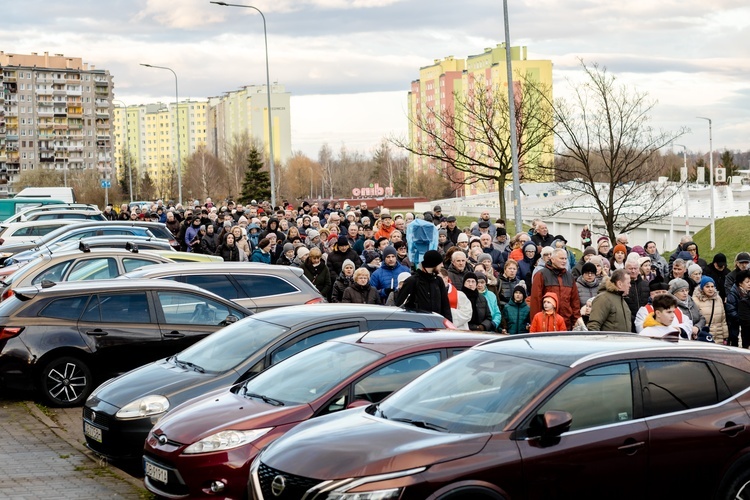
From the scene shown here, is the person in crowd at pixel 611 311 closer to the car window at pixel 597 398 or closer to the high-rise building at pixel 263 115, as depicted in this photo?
the car window at pixel 597 398

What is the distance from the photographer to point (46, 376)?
1175 centimetres

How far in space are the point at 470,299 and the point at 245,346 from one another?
16.9 feet

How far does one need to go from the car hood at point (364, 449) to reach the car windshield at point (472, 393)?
0.18 metres

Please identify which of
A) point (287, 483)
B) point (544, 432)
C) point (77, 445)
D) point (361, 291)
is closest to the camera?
point (287, 483)

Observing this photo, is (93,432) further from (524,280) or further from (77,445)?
(524,280)

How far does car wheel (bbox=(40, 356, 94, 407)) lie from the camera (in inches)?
464

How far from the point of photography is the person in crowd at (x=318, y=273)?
17.4 meters

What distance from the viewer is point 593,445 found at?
20.2 feet

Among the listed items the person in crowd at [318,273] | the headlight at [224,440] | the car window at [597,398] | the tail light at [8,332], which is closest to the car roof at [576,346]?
the car window at [597,398]

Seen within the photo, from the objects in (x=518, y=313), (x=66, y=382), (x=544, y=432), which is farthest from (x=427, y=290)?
(x=544, y=432)

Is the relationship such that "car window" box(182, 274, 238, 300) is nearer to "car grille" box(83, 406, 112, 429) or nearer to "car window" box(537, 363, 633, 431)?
"car grille" box(83, 406, 112, 429)

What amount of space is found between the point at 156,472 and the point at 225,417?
2.19 feet

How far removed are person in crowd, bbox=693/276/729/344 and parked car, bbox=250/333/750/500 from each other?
6982mm

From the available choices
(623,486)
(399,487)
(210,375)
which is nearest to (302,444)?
(399,487)
